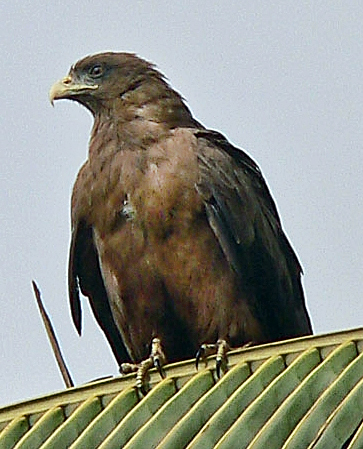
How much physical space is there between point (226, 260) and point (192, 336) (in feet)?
1.66

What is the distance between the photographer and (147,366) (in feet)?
19.0

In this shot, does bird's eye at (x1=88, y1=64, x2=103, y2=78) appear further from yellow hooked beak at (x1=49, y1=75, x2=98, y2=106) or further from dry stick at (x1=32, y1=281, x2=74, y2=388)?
dry stick at (x1=32, y1=281, x2=74, y2=388)

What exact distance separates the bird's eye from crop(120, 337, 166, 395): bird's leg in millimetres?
2020

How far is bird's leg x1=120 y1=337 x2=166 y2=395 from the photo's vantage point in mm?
4734

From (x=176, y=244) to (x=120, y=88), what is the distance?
1.48 meters

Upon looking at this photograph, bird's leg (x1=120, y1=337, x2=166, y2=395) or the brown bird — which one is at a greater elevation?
the brown bird

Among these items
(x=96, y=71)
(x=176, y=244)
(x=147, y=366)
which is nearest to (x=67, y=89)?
(x=96, y=71)

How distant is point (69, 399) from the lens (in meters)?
4.64

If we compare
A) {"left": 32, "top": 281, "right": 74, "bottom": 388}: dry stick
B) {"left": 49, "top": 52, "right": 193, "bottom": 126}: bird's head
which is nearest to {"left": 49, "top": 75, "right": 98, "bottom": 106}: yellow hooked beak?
{"left": 49, "top": 52, "right": 193, "bottom": 126}: bird's head

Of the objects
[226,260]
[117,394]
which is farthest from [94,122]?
[117,394]

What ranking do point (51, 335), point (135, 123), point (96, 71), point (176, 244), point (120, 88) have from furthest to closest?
point (96, 71) < point (120, 88) < point (135, 123) < point (176, 244) < point (51, 335)

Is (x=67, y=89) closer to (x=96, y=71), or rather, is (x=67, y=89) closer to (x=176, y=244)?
(x=96, y=71)

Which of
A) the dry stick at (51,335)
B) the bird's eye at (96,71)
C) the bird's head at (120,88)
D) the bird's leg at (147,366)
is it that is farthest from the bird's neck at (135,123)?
the dry stick at (51,335)

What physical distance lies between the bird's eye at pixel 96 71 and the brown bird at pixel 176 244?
561 mm
